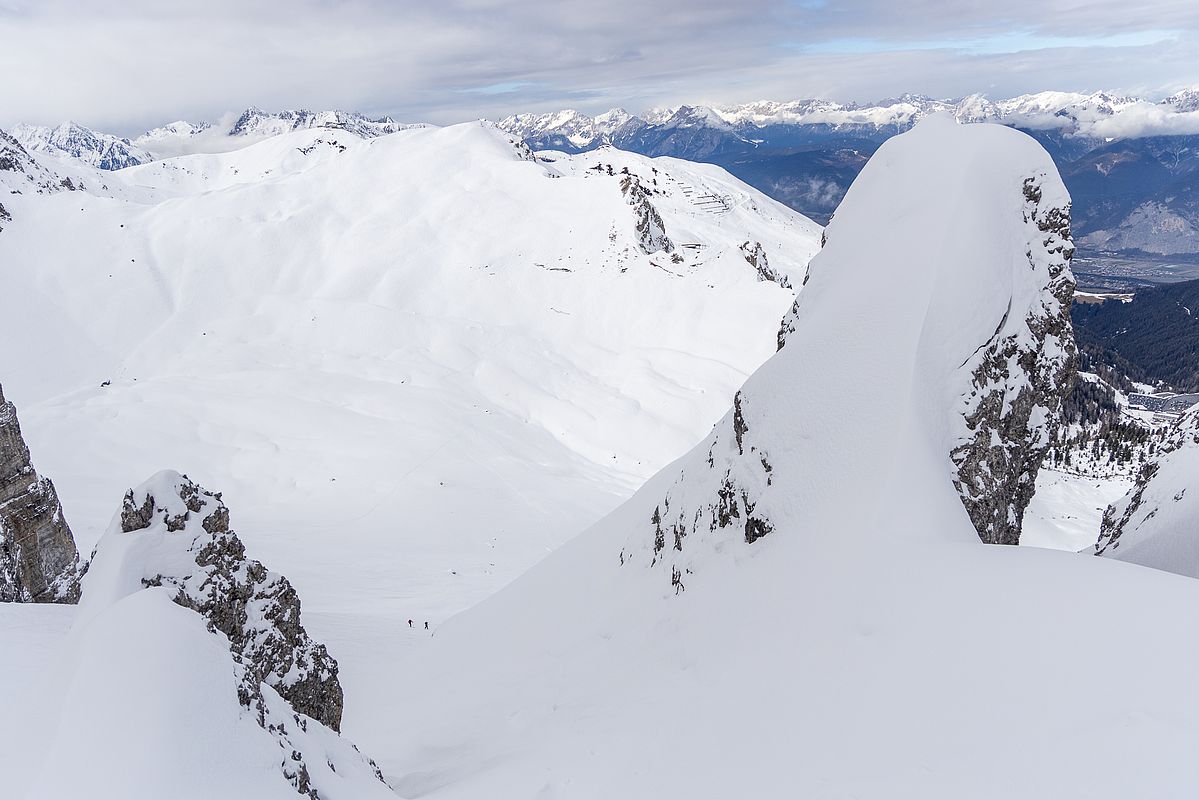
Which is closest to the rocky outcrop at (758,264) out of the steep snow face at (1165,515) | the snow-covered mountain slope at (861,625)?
the steep snow face at (1165,515)

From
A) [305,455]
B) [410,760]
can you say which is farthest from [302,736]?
[305,455]

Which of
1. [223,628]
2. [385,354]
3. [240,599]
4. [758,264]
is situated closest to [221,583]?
[240,599]

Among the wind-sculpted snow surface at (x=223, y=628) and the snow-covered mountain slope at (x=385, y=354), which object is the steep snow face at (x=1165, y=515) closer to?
the wind-sculpted snow surface at (x=223, y=628)

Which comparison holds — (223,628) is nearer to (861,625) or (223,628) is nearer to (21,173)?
(861,625)

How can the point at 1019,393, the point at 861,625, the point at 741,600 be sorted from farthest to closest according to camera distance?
1. the point at 1019,393
2. the point at 741,600
3. the point at 861,625

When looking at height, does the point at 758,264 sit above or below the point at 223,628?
above

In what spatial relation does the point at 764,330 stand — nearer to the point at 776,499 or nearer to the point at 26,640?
the point at 776,499

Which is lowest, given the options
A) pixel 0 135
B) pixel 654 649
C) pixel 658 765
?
pixel 654 649

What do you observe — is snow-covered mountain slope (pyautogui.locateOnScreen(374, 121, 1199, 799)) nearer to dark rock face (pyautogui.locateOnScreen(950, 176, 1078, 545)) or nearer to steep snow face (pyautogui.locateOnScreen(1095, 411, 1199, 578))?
Result: dark rock face (pyautogui.locateOnScreen(950, 176, 1078, 545))
